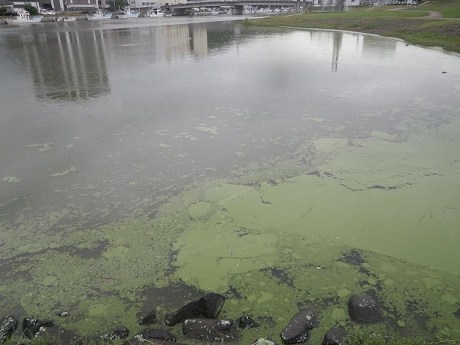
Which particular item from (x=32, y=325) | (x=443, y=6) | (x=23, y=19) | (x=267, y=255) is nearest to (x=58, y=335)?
(x=32, y=325)

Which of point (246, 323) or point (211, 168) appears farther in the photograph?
point (211, 168)

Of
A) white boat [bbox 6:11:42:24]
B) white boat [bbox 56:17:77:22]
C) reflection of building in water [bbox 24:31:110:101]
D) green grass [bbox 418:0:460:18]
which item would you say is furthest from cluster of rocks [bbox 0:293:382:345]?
white boat [bbox 56:17:77:22]

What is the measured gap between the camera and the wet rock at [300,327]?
2.44m

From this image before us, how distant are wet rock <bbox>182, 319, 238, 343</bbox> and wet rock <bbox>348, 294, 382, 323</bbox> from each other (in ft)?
3.00

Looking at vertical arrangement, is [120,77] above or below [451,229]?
above

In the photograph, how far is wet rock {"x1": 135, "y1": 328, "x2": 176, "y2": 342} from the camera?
94.2 inches

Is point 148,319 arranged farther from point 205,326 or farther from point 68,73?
point 68,73

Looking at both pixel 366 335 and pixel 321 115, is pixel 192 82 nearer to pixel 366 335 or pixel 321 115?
pixel 321 115

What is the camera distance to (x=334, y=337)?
7.83 feet

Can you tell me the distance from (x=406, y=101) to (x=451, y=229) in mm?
5279

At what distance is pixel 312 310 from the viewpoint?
8.88 ft

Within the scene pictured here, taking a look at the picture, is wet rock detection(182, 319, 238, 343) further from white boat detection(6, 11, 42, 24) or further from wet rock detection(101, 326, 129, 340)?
white boat detection(6, 11, 42, 24)

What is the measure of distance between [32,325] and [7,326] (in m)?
0.17

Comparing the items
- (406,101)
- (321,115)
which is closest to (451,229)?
(321,115)
